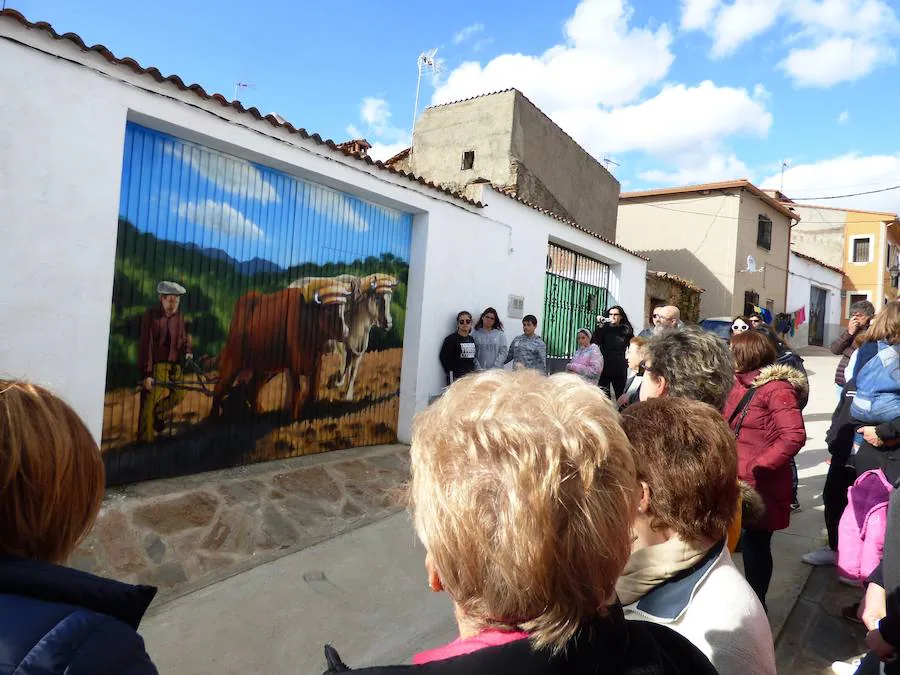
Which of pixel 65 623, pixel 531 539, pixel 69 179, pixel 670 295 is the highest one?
pixel 670 295

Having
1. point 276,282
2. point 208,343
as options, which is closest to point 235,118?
point 276,282

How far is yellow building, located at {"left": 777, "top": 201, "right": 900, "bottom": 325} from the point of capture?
26.0 meters

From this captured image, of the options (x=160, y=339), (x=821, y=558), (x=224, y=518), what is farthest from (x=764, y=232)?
(x=224, y=518)

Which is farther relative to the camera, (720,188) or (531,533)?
(720,188)

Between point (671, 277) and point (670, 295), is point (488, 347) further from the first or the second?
point (670, 295)

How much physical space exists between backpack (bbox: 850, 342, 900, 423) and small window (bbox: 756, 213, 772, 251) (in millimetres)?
17694

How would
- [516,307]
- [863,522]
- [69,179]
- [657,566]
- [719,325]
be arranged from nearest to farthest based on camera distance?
1. [657,566]
2. [863,522]
3. [69,179]
4. [516,307]
5. [719,325]

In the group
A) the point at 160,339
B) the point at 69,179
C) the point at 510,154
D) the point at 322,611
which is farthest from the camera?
the point at 510,154

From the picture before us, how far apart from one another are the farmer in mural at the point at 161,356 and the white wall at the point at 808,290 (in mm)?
22529

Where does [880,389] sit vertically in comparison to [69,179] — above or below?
below

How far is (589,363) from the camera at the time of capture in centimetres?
726

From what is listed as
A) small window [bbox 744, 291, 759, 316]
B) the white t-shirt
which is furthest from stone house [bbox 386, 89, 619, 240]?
the white t-shirt

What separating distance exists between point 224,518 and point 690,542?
3.58 m

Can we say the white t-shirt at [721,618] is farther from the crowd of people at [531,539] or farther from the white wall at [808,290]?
the white wall at [808,290]
